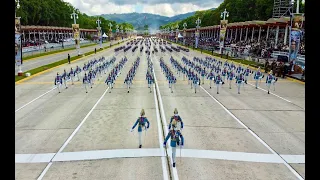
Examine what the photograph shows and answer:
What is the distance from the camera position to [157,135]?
1177cm

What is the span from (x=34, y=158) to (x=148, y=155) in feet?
13.1

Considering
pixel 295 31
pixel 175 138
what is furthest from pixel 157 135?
pixel 295 31

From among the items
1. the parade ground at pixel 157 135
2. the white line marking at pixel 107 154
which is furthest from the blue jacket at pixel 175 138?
the white line marking at pixel 107 154

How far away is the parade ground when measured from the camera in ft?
28.7

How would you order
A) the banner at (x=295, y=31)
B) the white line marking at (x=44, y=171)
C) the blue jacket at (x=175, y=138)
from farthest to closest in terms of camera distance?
the banner at (x=295, y=31) → the blue jacket at (x=175, y=138) → the white line marking at (x=44, y=171)

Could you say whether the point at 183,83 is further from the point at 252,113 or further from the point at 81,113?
the point at 81,113

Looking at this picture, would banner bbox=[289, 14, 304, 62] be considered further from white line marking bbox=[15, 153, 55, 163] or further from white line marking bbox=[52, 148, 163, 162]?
white line marking bbox=[15, 153, 55, 163]

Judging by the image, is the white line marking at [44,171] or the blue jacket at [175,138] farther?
the blue jacket at [175,138]

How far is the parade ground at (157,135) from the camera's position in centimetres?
875

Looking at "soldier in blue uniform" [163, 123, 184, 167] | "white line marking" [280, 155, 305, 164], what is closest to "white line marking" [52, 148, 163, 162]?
"soldier in blue uniform" [163, 123, 184, 167]

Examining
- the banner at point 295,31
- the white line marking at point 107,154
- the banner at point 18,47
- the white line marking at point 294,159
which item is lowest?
the white line marking at point 107,154

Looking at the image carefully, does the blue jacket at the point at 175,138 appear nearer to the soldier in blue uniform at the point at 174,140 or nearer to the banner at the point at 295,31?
the soldier in blue uniform at the point at 174,140

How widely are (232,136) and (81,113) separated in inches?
329
